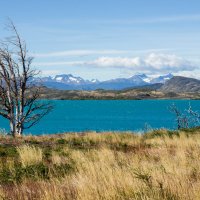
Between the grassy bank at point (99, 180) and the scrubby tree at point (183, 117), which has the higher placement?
the grassy bank at point (99, 180)

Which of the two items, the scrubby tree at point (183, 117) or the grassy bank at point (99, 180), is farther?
the scrubby tree at point (183, 117)

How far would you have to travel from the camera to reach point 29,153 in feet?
53.4

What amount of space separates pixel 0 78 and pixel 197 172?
2232 centimetres

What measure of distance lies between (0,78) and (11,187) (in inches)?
820

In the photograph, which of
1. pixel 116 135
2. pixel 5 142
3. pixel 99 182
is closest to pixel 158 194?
pixel 99 182

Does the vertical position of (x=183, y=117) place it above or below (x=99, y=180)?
below

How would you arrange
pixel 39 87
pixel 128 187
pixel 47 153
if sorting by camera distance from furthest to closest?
1. pixel 39 87
2. pixel 47 153
3. pixel 128 187

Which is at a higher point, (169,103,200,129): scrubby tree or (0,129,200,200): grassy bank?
(0,129,200,200): grassy bank

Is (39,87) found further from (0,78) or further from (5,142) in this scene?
(5,142)

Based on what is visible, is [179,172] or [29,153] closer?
[179,172]

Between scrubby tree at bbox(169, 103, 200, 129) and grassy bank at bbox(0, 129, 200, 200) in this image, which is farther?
scrubby tree at bbox(169, 103, 200, 129)

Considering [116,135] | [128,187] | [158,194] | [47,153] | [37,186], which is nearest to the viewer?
[158,194]

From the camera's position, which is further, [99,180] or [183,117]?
[183,117]

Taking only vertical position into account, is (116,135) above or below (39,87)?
below
